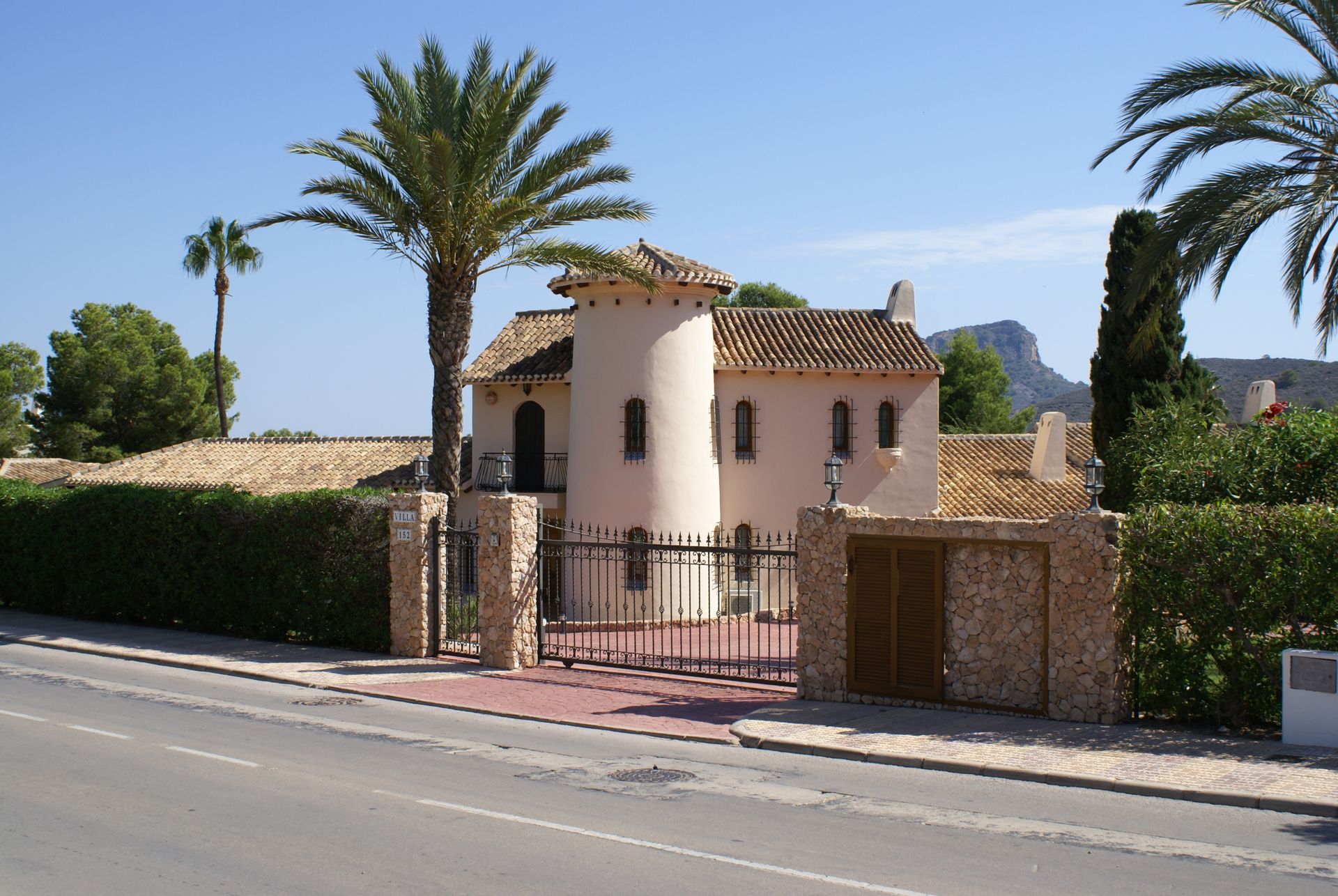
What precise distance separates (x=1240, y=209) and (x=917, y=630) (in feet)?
22.1

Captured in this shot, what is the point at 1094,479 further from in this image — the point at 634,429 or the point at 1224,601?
the point at 634,429

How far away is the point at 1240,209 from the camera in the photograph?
14945 millimetres

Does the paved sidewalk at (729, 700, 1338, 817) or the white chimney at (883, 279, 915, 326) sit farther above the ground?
the white chimney at (883, 279, 915, 326)

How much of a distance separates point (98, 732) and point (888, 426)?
76.3 feet

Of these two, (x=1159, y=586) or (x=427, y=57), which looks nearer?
(x=1159, y=586)

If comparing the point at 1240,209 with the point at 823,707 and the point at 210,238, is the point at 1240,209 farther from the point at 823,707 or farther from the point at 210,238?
the point at 210,238

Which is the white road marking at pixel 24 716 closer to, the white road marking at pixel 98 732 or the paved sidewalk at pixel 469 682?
the white road marking at pixel 98 732

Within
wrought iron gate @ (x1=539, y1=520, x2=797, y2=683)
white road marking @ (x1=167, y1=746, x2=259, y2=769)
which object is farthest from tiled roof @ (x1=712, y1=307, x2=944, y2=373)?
white road marking @ (x1=167, y1=746, x2=259, y2=769)

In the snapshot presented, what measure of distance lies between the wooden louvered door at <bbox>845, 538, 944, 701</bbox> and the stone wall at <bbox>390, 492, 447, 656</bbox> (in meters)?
7.53

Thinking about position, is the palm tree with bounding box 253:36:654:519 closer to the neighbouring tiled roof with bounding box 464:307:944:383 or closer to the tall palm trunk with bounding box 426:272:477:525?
the tall palm trunk with bounding box 426:272:477:525

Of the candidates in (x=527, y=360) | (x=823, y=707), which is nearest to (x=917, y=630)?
(x=823, y=707)

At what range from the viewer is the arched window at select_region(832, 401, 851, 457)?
104 feet

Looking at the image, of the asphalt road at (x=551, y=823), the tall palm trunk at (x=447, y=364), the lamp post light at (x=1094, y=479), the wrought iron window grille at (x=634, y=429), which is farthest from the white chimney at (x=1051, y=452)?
the asphalt road at (x=551, y=823)

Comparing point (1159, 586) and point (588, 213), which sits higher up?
point (588, 213)
